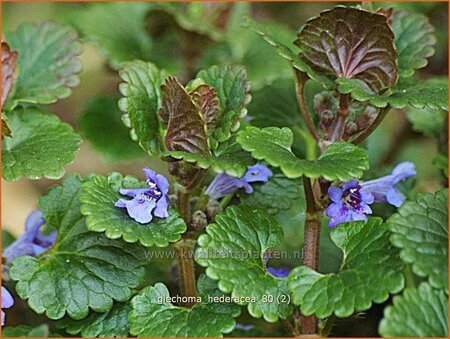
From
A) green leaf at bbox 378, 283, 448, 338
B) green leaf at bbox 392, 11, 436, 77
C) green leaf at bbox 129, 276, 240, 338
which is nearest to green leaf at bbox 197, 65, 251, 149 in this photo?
green leaf at bbox 129, 276, 240, 338

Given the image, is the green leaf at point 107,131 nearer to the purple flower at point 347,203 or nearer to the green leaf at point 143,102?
the green leaf at point 143,102

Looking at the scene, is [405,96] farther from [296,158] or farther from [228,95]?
[228,95]

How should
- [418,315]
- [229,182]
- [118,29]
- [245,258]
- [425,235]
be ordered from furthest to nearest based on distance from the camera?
1. [118,29]
2. [229,182]
3. [245,258]
4. [425,235]
5. [418,315]

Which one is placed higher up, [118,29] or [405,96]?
[405,96]

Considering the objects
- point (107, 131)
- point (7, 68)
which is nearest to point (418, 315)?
point (7, 68)

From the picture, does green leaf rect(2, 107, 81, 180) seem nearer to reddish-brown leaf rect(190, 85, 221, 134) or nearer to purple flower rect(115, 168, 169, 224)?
purple flower rect(115, 168, 169, 224)

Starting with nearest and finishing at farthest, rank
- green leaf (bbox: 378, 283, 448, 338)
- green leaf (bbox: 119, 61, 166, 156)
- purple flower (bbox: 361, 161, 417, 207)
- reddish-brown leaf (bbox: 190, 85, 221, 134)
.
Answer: green leaf (bbox: 378, 283, 448, 338), reddish-brown leaf (bbox: 190, 85, 221, 134), green leaf (bbox: 119, 61, 166, 156), purple flower (bbox: 361, 161, 417, 207)

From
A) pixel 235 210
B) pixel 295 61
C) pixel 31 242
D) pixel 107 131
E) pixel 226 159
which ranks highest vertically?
pixel 295 61

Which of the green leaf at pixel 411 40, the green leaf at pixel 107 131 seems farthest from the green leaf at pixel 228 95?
the green leaf at pixel 107 131
